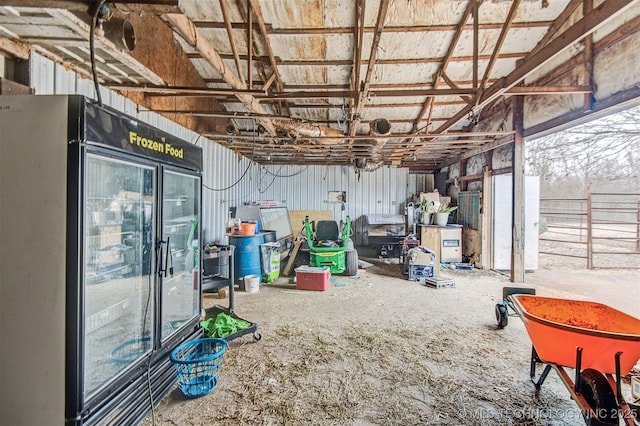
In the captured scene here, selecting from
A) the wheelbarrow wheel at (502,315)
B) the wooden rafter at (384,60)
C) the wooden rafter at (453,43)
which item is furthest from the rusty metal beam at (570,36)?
the wheelbarrow wheel at (502,315)

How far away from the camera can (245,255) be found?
16.7 feet

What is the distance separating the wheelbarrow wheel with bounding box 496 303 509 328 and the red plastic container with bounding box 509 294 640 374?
1098 millimetres

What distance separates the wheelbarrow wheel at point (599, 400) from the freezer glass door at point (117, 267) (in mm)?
2894

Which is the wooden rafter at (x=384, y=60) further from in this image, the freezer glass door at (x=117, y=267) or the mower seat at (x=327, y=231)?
the mower seat at (x=327, y=231)

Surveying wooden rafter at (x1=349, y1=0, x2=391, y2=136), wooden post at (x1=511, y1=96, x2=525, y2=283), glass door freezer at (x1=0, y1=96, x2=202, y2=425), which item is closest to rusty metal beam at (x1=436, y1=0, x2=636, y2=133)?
wooden rafter at (x1=349, y1=0, x2=391, y2=136)

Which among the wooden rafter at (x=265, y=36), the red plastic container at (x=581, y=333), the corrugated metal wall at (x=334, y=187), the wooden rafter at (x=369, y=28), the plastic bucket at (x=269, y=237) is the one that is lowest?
the red plastic container at (x=581, y=333)

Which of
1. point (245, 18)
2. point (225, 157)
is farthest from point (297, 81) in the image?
point (225, 157)

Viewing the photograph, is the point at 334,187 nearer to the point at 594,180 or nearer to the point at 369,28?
the point at 369,28

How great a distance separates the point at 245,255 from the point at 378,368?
3.23m

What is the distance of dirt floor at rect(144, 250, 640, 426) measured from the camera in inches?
78.4

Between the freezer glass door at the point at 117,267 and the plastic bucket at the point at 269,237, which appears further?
the plastic bucket at the point at 269,237

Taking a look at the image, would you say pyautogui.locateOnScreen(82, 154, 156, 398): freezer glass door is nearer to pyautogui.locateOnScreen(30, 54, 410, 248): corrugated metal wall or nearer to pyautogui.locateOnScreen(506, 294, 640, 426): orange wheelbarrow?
pyautogui.locateOnScreen(506, 294, 640, 426): orange wheelbarrow

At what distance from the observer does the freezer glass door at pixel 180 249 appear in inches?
97.1

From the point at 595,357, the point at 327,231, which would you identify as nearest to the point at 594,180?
the point at 327,231
